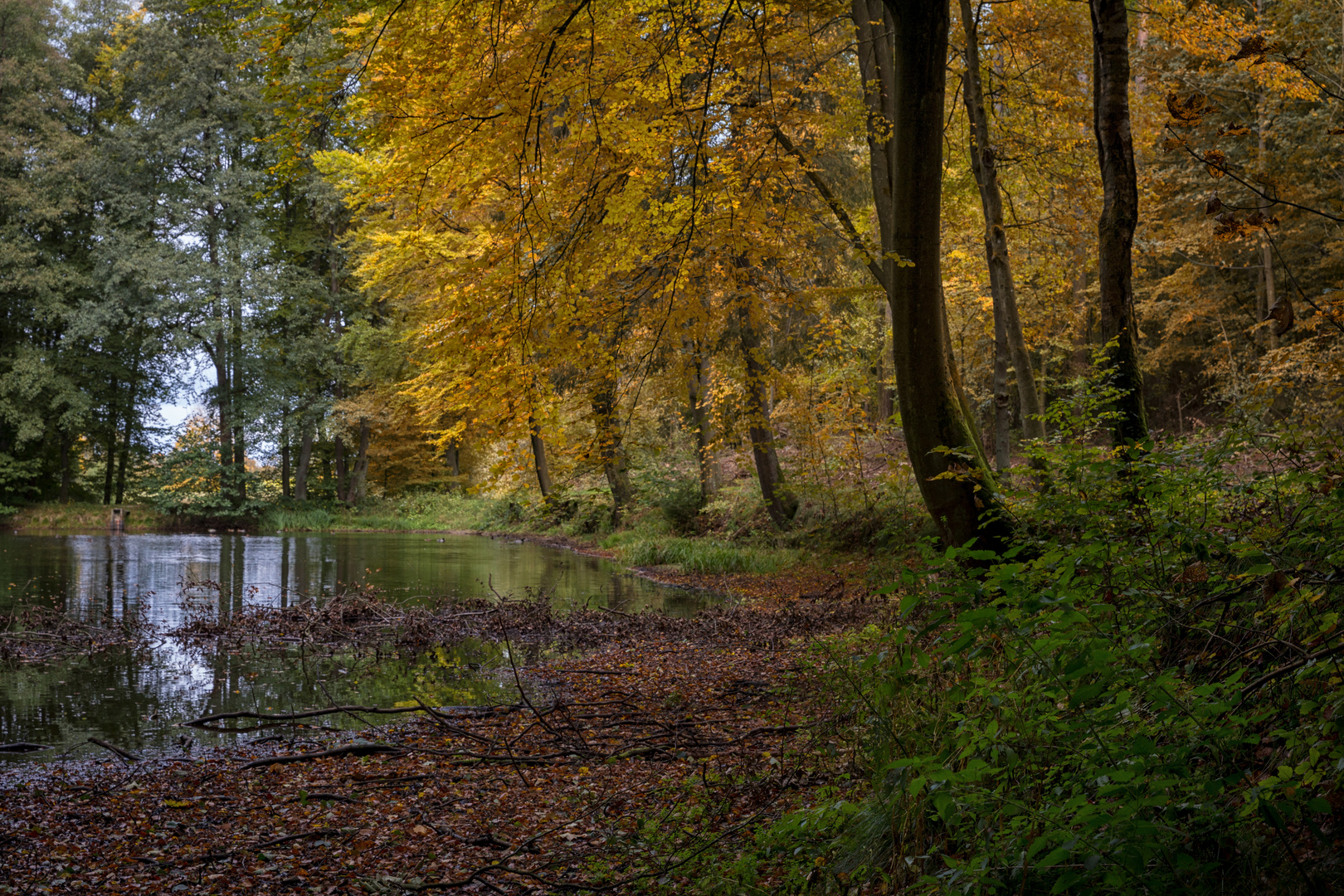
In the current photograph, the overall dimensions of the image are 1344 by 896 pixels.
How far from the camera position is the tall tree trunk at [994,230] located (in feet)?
28.0

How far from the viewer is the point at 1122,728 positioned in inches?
93.7

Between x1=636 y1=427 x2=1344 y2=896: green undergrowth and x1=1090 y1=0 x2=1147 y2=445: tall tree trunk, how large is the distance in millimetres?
1743

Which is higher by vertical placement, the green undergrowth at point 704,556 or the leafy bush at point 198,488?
the leafy bush at point 198,488

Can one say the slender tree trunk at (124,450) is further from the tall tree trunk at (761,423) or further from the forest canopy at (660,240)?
the tall tree trunk at (761,423)

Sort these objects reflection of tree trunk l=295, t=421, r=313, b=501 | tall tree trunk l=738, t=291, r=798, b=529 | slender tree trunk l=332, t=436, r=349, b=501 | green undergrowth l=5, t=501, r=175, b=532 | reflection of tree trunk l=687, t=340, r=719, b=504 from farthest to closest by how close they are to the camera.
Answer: slender tree trunk l=332, t=436, r=349, b=501, reflection of tree trunk l=295, t=421, r=313, b=501, green undergrowth l=5, t=501, r=175, b=532, reflection of tree trunk l=687, t=340, r=719, b=504, tall tree trunk l=738, t=291, r=798, b=529

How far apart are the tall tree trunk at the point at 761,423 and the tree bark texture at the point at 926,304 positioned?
160 inches

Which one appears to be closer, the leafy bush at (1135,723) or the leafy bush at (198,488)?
the leafy bush at (1135,723)

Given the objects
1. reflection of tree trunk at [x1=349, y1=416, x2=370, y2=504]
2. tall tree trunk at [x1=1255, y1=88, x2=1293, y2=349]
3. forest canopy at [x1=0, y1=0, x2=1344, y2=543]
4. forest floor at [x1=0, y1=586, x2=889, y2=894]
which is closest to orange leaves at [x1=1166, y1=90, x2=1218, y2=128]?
forest canopy at [x1=0, y1=0, x2=1344, y2=543]

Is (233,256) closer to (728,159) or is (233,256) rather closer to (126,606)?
(126,606)

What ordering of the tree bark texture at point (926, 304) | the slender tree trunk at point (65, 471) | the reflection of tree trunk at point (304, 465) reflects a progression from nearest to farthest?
the tree bark texture at point (926, 304) → the slender tree trunk at point (65, 471) → the reflection of tree trunk at point (304, 465)

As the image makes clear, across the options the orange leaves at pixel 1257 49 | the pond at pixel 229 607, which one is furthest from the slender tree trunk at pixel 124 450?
the orange leaves at pixel 1257 49

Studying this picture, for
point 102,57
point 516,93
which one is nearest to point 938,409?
point 516,93

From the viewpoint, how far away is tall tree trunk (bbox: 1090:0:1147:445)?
18.6 ft

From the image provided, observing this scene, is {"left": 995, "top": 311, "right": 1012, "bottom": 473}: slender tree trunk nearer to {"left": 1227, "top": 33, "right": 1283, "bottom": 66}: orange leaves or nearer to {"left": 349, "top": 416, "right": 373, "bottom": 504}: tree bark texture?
{"left": 1227, "top": 33, "right": 1283, "bottom": 66}: orange leaves
